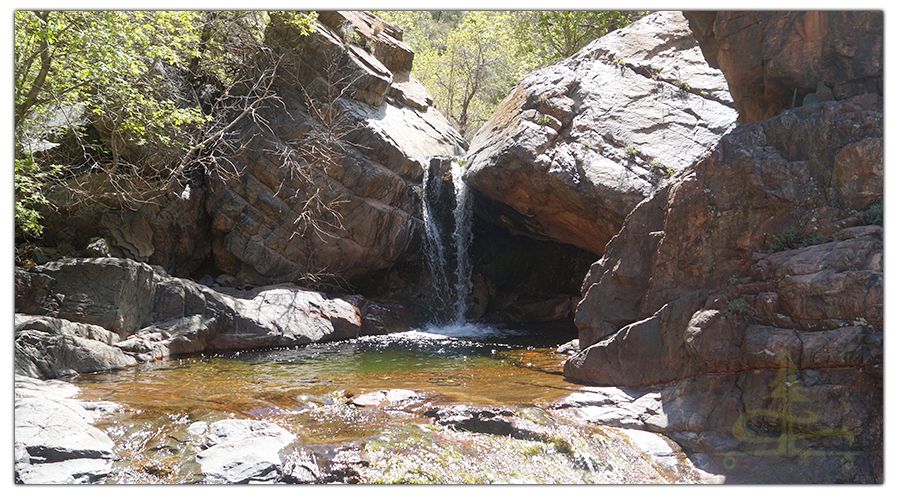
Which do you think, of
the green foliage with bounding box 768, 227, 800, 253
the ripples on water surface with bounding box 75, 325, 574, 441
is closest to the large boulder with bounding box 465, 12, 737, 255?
the ripples on water surface with bounding box 75, 325, 574, 441

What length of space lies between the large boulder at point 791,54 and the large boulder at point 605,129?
2581mm

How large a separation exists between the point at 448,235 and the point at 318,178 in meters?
3.85

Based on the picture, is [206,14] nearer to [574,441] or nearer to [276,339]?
[276,339]

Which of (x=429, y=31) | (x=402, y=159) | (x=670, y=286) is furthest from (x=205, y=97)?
(x=429, y=31)

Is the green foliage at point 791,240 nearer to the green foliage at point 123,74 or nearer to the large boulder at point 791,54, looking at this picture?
the large boulder at point 791,54

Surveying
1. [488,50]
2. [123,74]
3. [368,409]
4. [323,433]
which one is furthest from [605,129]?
[488,50]

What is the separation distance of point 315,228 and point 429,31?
19.8 m

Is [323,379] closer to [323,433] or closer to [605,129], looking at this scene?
[323,433]

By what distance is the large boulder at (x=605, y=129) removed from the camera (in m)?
11.2

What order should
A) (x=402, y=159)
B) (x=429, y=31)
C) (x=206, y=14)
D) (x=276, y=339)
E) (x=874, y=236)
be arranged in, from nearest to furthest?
(x=874, y=236)
(x=276, y=339)
(x=206, y=14)
(x=402, y=159)
(x=429, y=31)

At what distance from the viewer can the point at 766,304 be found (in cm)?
598

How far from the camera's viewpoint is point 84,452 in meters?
4.79

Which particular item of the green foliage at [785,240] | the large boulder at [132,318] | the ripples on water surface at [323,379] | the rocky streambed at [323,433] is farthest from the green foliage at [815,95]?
the large boulder at [132,318]

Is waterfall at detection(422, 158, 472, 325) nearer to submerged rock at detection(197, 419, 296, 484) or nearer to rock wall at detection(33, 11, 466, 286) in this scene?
rock wall at detection(33, 11, 466, 286)
